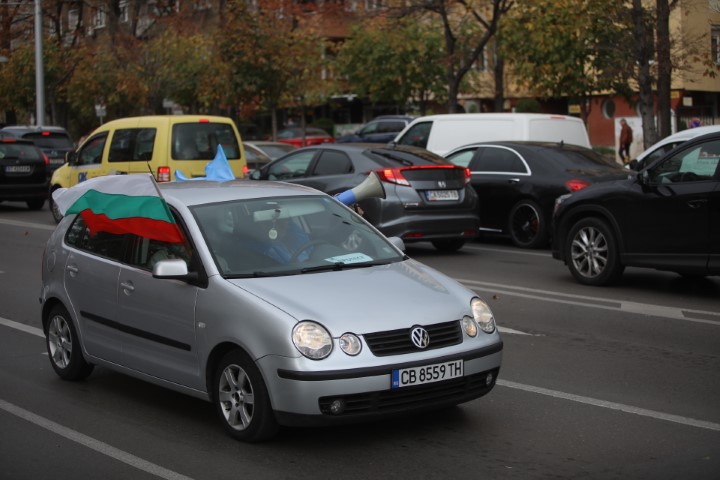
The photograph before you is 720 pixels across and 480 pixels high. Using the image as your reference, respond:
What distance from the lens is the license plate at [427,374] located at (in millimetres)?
5973

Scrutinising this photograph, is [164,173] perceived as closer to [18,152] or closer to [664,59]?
[18,152]

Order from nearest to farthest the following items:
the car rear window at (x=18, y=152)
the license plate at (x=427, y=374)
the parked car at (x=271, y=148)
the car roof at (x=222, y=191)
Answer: the license plate at (x=427, y=374) → the car roof at (x=222, y=191) → the car rear window at (x=18, y=152) → the parked car at (x=271, y=148)

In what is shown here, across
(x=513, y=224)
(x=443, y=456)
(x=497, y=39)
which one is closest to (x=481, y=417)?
(x=443, y=456)

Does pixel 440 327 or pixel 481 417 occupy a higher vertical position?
pixel 440 327

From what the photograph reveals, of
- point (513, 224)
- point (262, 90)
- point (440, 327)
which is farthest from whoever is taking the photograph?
point (262, 90)

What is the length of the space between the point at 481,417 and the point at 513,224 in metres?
10.3

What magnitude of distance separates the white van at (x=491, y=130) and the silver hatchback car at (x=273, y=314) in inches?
498

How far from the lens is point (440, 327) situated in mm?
6219

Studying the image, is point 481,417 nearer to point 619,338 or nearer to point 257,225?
point 257,225

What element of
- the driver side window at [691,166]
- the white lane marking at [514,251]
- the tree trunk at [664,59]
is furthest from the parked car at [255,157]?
the driver side window at [691,166]

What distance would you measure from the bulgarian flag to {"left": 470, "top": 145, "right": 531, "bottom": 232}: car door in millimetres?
9611

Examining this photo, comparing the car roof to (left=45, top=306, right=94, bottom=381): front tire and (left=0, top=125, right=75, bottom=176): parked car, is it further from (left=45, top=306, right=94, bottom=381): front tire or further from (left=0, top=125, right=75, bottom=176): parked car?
(left=0, top=125, right=75, bottom=176): parked car

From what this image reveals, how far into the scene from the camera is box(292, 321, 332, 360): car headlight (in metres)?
5.90

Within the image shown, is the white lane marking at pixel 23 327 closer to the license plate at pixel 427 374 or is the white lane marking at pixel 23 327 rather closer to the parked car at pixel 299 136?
the license plate at pixel 427 374
